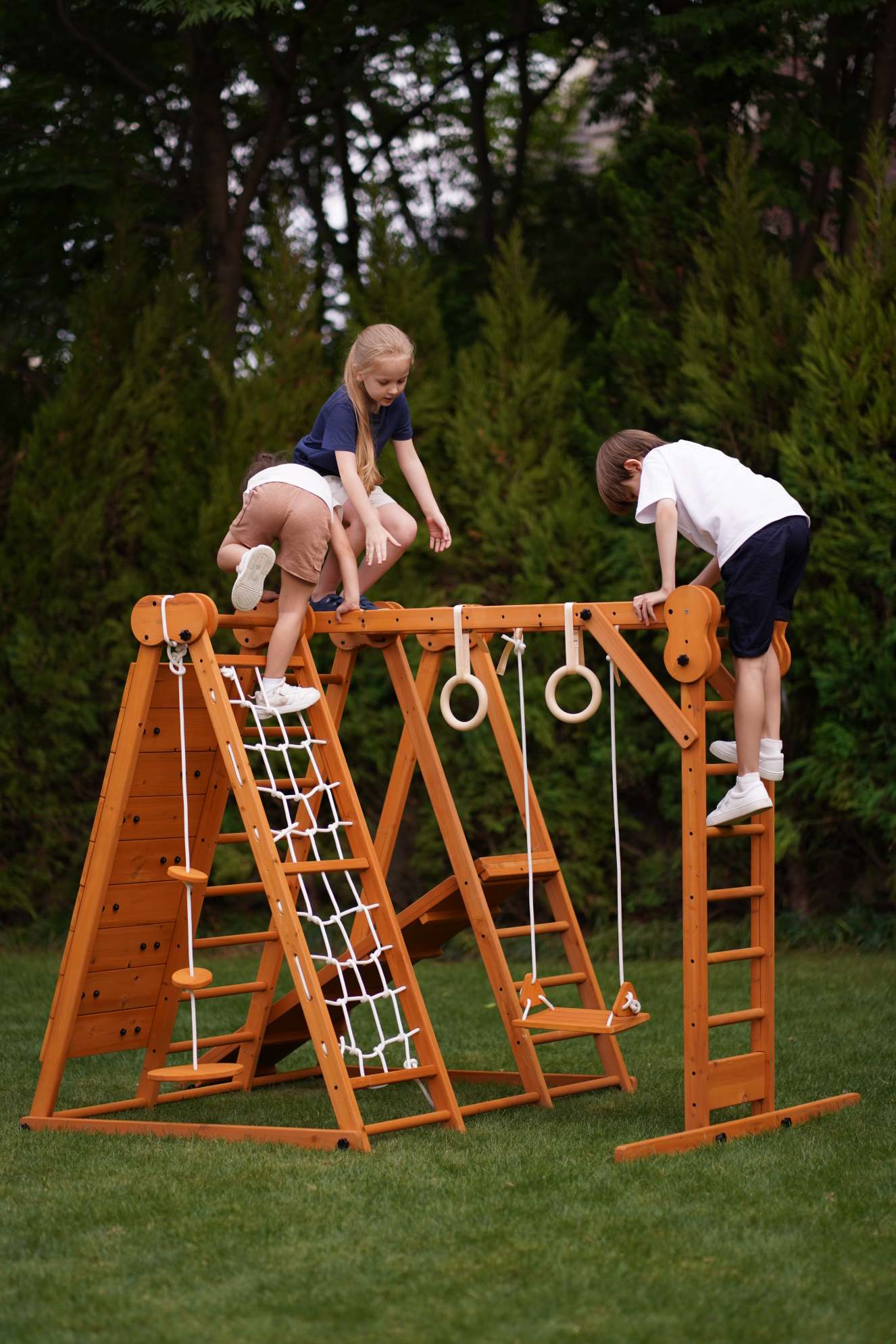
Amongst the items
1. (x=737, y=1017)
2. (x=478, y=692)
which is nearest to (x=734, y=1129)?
(x=737, y=1017)

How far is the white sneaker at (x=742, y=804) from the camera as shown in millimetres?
4625

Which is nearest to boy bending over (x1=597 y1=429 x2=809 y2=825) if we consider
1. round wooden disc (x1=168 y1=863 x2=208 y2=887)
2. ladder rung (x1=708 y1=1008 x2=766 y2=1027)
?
ladder rung (x1=708 y1=1008 x2=766 y2=1027)

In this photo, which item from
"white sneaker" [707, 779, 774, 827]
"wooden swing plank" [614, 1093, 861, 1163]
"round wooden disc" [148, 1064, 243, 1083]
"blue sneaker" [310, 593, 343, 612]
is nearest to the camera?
"wooden swing plank" [614, 1093, 861, 1163]

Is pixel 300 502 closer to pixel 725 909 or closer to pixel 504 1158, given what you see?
pixel 504 1158

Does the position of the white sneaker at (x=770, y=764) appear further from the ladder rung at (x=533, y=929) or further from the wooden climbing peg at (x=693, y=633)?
the ladder rung at (x=533, y=929)

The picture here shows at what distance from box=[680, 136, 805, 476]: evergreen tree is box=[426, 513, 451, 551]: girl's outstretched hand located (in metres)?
2.95

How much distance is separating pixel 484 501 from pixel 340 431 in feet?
11.4

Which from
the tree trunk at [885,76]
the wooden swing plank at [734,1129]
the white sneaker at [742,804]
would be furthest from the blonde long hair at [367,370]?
the tree trunk at [885,76]

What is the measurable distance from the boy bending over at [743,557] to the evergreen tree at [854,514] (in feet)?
9.57

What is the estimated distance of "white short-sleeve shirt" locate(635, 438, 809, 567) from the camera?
15.5 feet

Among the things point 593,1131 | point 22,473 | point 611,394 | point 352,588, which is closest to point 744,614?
point 352,588

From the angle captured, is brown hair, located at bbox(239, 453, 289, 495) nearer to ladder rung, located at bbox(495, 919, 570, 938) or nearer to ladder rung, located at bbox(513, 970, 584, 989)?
ladder rung, located at bbox(495, 919, 570, 938)

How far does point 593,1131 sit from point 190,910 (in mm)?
1406

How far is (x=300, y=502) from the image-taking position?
202 inches
